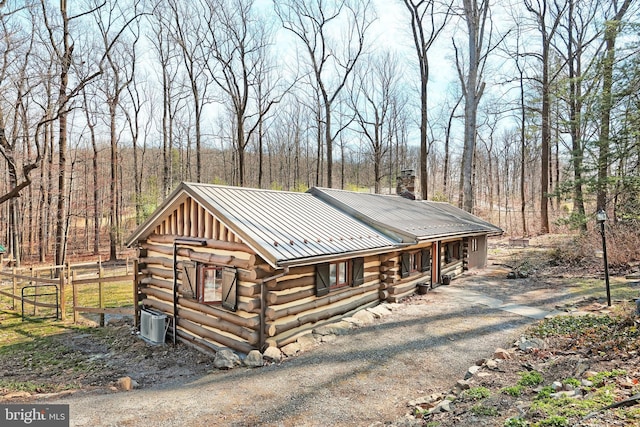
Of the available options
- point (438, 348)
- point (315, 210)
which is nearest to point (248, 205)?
point (315, 210)

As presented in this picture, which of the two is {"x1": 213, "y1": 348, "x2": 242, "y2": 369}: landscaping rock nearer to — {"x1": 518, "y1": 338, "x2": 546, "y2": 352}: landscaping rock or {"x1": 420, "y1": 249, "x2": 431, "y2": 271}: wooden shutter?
{"x1": 518, "y1": 338, "x2": 546, "y2": 352}: landscaping rock

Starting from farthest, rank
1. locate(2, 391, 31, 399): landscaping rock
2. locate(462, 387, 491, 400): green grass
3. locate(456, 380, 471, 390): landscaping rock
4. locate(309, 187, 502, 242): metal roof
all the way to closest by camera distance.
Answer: locate(309, 187, 502, 242): metal roof
locate(2, 391, 31, 399): landscaping rock
locate(456, 380, 471, 390): landscaping rock
locate(462, 387, 491, 400): green grass

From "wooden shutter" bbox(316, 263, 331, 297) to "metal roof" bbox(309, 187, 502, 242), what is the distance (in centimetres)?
323

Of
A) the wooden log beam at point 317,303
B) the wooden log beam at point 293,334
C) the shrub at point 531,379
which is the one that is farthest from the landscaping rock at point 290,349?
the shrub at point 531,379

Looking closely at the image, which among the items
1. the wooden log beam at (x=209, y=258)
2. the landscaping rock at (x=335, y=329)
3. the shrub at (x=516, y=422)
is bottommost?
the landscaping rock at (x=335, y=329)

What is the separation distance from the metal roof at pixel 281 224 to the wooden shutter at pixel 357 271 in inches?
22.1

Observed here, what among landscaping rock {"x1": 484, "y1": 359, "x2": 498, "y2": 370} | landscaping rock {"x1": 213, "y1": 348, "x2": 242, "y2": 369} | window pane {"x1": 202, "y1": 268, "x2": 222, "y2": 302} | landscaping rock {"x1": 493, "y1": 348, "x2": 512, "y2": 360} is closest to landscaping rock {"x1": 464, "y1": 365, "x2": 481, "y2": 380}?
landscaping rock {"x1": 484, "y1": 359, "x2": 498, "y2": 370}

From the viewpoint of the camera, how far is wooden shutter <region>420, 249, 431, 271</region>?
13.3 m

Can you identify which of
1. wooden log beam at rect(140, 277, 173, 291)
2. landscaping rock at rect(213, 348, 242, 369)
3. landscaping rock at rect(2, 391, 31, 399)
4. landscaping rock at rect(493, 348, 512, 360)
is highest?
wooden log beam at rect(140, 277, 173, 291)

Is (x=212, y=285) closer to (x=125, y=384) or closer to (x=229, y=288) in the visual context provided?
(x=229, y=288)

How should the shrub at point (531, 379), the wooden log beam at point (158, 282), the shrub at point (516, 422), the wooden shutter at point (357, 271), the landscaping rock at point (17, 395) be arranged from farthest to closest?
the wooden shutter at point (357, 271), the wooden log beam at point (158, 282), the landscaping rock at point (17, 395), the shrub at point (531, 379), the shrub at point (516, 422)

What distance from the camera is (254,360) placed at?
7.17 metres

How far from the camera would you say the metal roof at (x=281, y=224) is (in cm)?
753

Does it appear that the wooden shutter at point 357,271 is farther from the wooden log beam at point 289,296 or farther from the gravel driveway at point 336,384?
the wooden log beam at point 289,296
